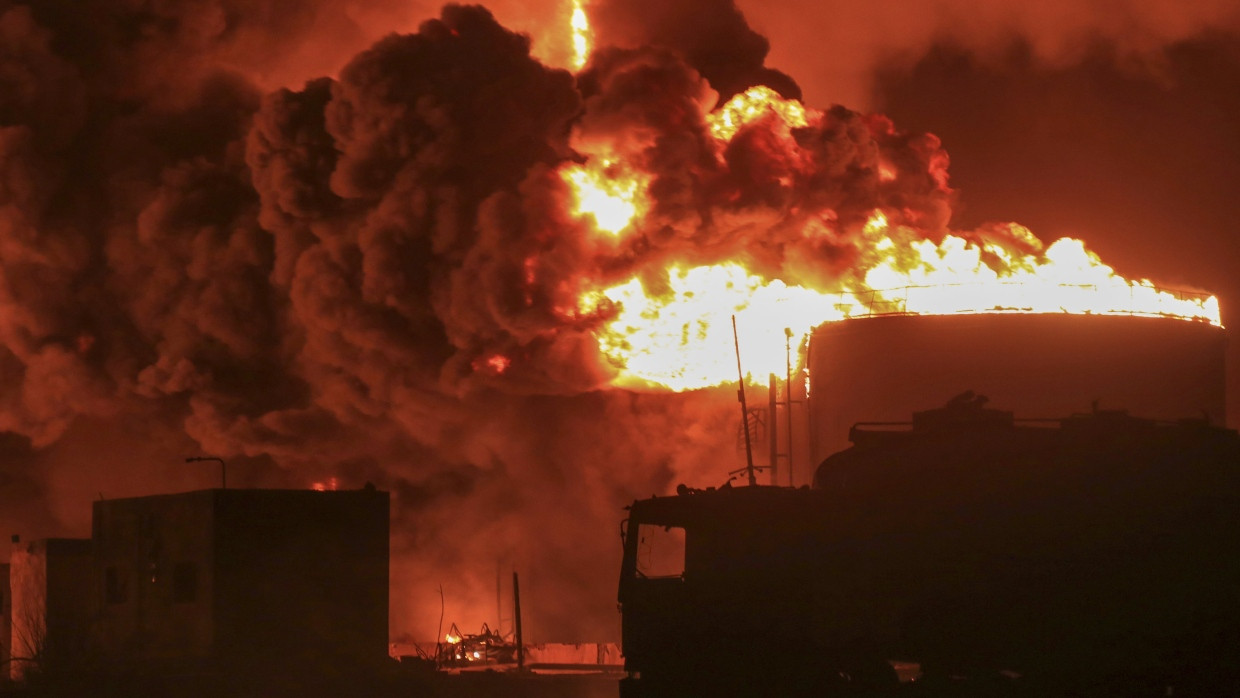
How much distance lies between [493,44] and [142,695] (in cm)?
1942

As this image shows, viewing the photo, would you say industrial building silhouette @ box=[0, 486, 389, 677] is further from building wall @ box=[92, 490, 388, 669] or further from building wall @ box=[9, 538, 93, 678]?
building wall @ box=[9, 538, 93, 678]

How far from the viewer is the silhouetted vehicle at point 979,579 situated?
928 inches

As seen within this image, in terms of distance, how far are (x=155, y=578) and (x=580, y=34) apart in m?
19.7

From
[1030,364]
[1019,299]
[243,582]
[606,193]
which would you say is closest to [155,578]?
[243,582]

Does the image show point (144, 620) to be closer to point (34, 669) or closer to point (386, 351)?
point (34, 669)

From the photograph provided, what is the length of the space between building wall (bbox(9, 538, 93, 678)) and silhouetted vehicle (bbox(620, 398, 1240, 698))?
1120 inches

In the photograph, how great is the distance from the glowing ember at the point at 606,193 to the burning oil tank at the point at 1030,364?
6.99 meters

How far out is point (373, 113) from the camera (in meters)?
44.8

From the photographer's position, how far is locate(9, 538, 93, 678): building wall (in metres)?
48.8

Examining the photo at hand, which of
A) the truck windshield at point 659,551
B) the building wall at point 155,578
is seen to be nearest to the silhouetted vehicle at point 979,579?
the truck windshield at point 659,551

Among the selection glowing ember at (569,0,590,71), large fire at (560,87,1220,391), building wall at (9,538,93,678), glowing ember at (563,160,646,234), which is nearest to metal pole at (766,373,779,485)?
large fire at (560,87,1220,391)

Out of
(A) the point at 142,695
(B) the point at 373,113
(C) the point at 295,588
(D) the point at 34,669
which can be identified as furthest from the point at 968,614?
(D) the point at 34,669

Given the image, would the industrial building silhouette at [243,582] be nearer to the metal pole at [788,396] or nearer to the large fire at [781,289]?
the large fire at [781,289]

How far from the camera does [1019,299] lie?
4622 cm
